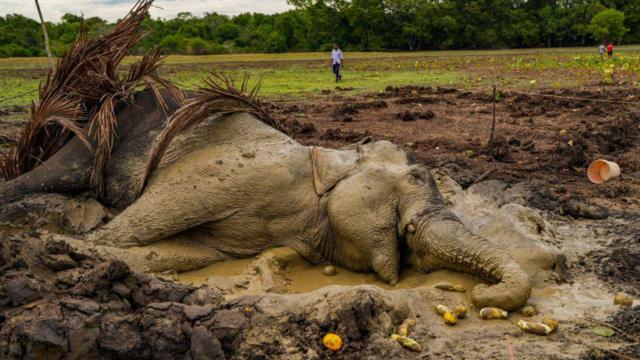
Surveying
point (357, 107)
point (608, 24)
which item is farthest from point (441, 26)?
point (357, 107)

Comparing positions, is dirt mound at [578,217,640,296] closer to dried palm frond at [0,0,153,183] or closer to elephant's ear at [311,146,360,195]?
elephant's ear at [311,146,360,195]

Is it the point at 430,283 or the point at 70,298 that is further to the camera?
the point at 430,283

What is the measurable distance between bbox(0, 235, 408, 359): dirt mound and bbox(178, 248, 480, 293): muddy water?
0.64 metres

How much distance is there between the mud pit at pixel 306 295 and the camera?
307 centimetres

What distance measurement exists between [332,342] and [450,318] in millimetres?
737

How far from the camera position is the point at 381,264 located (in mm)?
4320

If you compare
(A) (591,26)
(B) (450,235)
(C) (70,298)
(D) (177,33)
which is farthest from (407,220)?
(D) (177,33)

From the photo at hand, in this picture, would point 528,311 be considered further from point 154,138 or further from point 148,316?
point 154,138

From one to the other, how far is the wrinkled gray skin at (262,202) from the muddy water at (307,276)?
0.18ft

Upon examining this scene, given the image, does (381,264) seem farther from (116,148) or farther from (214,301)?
(116,148)

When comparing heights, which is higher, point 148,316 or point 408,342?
point 148,316

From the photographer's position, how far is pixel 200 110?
4613mm

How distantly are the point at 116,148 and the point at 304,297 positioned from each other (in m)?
2.01

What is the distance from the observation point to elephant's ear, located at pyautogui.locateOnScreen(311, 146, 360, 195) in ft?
14.9
